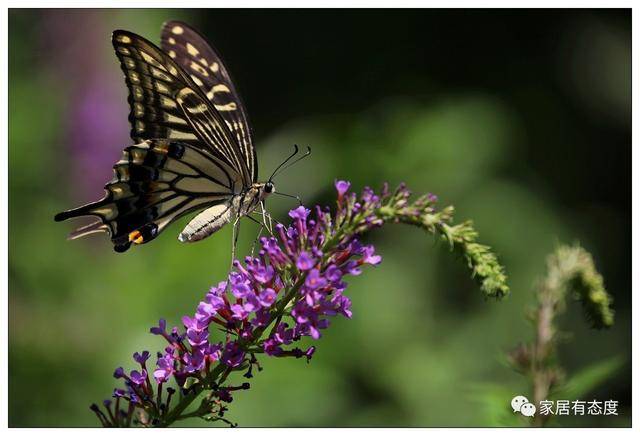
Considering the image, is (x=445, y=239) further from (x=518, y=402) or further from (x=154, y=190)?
(x=154, y=190)

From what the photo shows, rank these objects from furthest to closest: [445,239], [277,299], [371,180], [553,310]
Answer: [371,180] → [553,310] → [277,299] → [445,239]

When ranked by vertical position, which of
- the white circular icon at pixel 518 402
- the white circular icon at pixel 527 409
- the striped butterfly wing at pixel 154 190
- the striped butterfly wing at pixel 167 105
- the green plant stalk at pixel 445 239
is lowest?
the white circular icon at pixel 527 409

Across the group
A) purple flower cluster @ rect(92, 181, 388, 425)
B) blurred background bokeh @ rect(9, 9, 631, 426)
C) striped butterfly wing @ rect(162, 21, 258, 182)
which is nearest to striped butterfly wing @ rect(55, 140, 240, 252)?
striped butterfly wing @ rect(162, 21, 258, 182)

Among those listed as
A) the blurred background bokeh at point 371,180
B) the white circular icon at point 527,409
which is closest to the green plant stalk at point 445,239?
the white circular icon at point 527,409

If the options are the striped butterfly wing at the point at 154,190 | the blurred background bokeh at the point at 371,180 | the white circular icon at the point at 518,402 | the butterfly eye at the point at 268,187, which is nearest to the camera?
the white circular icon at the point at 518,402

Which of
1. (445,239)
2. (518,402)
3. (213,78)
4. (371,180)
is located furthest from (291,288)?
(371,180)

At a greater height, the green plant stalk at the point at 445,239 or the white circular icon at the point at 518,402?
the green plant stalk at the point at 445,239

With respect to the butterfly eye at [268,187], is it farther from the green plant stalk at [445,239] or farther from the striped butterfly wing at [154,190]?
the green plant stalk at [445,239]
